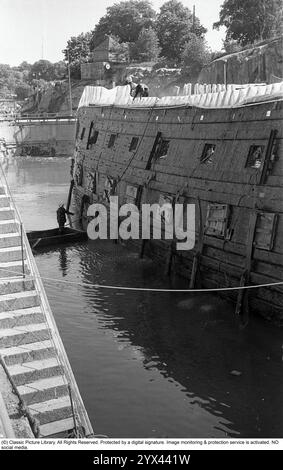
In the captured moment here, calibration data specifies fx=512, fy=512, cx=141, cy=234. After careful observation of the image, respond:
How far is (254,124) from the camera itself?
50.0 feet

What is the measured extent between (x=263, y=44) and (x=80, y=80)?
163 feet

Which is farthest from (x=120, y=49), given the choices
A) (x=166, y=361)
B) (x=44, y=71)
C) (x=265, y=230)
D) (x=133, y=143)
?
(x=166, y=361)

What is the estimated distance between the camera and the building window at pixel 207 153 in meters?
17.3

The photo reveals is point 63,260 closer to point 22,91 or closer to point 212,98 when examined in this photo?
point 212,98

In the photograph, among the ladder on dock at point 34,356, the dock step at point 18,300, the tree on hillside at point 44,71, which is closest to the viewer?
the ladder on dock at point 34,356

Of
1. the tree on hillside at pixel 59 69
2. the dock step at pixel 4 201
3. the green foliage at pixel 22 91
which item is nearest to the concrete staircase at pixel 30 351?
the dock step at pixel 4 201

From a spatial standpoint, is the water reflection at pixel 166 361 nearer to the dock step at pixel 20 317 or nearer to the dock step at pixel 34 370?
the dock step at pixel 34 370

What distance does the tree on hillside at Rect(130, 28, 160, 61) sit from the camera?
8231 cm

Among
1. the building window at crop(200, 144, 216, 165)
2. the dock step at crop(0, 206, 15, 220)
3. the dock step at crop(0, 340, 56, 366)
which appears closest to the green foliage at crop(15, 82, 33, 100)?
the building window at crop(200, 144, 216, 165)

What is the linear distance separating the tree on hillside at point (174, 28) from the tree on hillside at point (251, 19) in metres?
22.4

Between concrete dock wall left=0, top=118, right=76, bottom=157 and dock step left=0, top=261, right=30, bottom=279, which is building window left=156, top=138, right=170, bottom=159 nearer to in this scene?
dock step left=0, top=261, right=30, bottom=279

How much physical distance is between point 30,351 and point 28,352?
0.04 meters

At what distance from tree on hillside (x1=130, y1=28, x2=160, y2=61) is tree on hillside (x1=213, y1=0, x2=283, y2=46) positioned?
25.8 m

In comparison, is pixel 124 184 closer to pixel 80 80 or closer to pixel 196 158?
pixel 196 158
